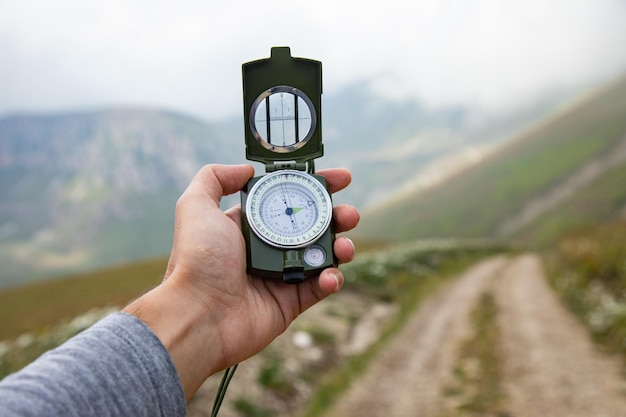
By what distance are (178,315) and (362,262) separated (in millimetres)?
20923

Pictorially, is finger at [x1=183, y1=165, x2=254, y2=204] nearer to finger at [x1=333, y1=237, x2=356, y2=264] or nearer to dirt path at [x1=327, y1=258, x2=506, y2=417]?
finger at [x1=333, y1=237, x2=356, y2=264]

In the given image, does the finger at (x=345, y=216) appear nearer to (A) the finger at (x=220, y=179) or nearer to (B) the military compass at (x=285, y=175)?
(B) the military compass at (x=285, y=175)

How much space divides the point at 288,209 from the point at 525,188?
16286 cm

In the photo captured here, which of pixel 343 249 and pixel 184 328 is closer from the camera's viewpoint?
pixel 184 328

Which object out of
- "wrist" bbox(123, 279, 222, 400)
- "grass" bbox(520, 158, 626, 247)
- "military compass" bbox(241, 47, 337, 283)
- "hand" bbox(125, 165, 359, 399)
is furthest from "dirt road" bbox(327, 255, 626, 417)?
"grass" bbox(520, 158, 626, 247)

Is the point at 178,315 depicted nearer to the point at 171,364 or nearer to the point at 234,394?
the point at 171,364

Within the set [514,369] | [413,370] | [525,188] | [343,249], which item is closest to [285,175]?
[343,249]

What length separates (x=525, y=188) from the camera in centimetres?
15512

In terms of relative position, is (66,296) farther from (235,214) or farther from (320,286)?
(320,286)

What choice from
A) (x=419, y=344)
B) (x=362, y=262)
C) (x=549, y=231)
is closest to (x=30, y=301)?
(x=362, y=262)

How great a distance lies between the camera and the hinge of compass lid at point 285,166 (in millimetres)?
3730

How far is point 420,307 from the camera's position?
56.7 feet

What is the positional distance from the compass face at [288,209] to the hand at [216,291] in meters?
0.15

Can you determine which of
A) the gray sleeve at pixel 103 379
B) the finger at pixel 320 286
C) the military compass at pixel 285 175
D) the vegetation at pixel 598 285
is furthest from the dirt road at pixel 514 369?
the gray sleeve at pixel 103 379
